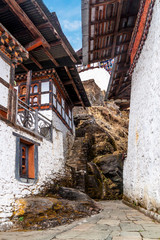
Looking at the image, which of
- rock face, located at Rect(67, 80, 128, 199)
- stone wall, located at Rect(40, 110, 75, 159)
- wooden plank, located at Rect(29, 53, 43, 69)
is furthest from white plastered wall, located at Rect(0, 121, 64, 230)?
wooden plank, located at Rect(29, 53, 43, 69)

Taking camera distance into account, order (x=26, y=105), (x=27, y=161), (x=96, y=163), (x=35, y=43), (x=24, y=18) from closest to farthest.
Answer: (x=24, y=18) → (x=27, y=161) → (x=26, y=105) → (x=35, y=43) → (x=96, y=163)

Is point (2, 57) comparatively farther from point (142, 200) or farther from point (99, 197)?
point (99, 197)

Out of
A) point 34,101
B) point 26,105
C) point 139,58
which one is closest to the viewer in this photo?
point 139,58

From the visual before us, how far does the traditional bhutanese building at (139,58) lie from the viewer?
5633 millimetres

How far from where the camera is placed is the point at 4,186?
6.09m

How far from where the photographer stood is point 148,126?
6199mm

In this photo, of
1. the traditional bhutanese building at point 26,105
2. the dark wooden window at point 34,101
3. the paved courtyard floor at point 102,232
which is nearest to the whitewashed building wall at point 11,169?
the traditional bhutanese building at point 26,105

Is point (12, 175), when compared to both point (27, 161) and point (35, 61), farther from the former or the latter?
point (35, 61)

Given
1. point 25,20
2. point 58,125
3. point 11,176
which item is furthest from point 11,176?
point 58,125

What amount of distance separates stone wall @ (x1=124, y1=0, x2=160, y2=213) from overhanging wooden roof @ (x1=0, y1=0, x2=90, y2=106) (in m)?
3.78

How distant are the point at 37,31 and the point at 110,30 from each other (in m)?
3.03

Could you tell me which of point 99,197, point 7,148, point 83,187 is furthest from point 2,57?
point 99,197

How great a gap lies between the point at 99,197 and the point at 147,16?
9.67 m

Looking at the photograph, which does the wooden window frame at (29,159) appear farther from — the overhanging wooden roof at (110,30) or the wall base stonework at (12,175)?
the overhanging wooden roof at (110,30)
